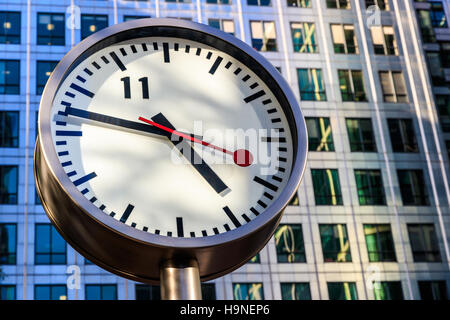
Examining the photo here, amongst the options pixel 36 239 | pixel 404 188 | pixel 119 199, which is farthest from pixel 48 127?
pixel 404 188

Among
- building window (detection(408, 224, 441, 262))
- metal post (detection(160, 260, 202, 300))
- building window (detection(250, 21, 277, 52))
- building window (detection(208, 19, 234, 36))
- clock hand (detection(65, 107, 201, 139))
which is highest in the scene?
building window (detection(208, 19, 234, 36))

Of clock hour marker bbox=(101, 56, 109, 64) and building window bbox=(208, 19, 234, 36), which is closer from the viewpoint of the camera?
clock hour marker bbox=(101, 56, 109, 64)

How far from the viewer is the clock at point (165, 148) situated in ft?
8.07

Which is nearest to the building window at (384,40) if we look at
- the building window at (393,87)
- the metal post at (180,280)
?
the building window at (393,87)

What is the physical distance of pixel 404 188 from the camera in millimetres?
35594

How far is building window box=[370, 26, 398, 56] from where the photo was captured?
3822 cm

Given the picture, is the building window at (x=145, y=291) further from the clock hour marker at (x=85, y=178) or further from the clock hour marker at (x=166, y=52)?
the clock hour marker at (x=85, y=178)

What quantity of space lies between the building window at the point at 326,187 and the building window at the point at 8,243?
557 inches

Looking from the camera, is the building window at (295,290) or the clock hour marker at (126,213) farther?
the building window at (295,290)

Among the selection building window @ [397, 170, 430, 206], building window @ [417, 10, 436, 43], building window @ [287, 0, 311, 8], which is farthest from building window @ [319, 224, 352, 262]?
building window @ [417, 10, 436, 43]

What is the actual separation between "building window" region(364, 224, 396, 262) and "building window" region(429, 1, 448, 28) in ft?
41.6

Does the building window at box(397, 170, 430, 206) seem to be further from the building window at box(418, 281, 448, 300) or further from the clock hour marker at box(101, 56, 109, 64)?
the clock hour marker at box(101, 56, 109, 64)

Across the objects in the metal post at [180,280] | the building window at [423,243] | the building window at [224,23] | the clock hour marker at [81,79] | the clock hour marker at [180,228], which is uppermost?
the building window at [224,23]

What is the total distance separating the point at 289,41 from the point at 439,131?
931 cm
